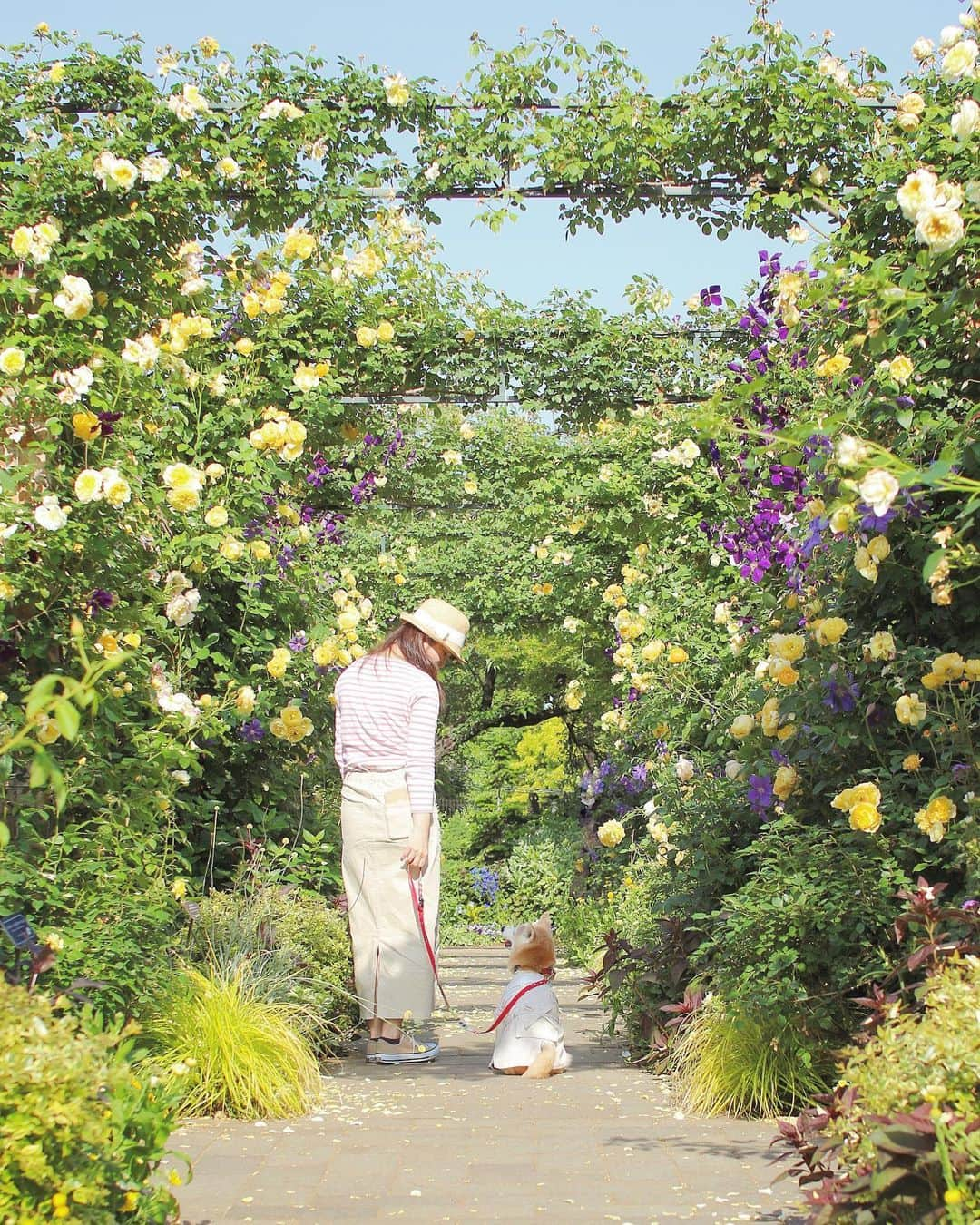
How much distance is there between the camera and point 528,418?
1620 centimetres

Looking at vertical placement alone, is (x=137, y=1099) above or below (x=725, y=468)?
below

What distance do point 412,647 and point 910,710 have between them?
2.08 metres

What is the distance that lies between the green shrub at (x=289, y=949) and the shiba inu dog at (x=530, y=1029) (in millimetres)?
530

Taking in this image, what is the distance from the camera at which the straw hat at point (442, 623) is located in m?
4.78

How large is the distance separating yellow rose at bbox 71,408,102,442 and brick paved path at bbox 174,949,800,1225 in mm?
1841

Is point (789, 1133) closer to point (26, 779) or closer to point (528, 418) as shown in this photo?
point (26, 779)

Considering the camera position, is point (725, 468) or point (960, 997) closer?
point (960, 997)

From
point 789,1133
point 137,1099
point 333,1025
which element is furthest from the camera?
point 333,1025

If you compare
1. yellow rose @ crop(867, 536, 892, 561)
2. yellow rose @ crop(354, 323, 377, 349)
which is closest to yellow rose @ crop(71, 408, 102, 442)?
yellow rose @ crop(867, 536, 892, 561)

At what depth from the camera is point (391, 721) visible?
4645 millimetres

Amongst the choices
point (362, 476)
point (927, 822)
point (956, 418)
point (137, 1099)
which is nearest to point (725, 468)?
point (362, 476)

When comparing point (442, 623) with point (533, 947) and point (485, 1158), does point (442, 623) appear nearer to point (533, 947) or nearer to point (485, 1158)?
point (533, 947)

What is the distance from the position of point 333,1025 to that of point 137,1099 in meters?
2.46

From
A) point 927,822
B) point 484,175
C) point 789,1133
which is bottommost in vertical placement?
point 789,1133
